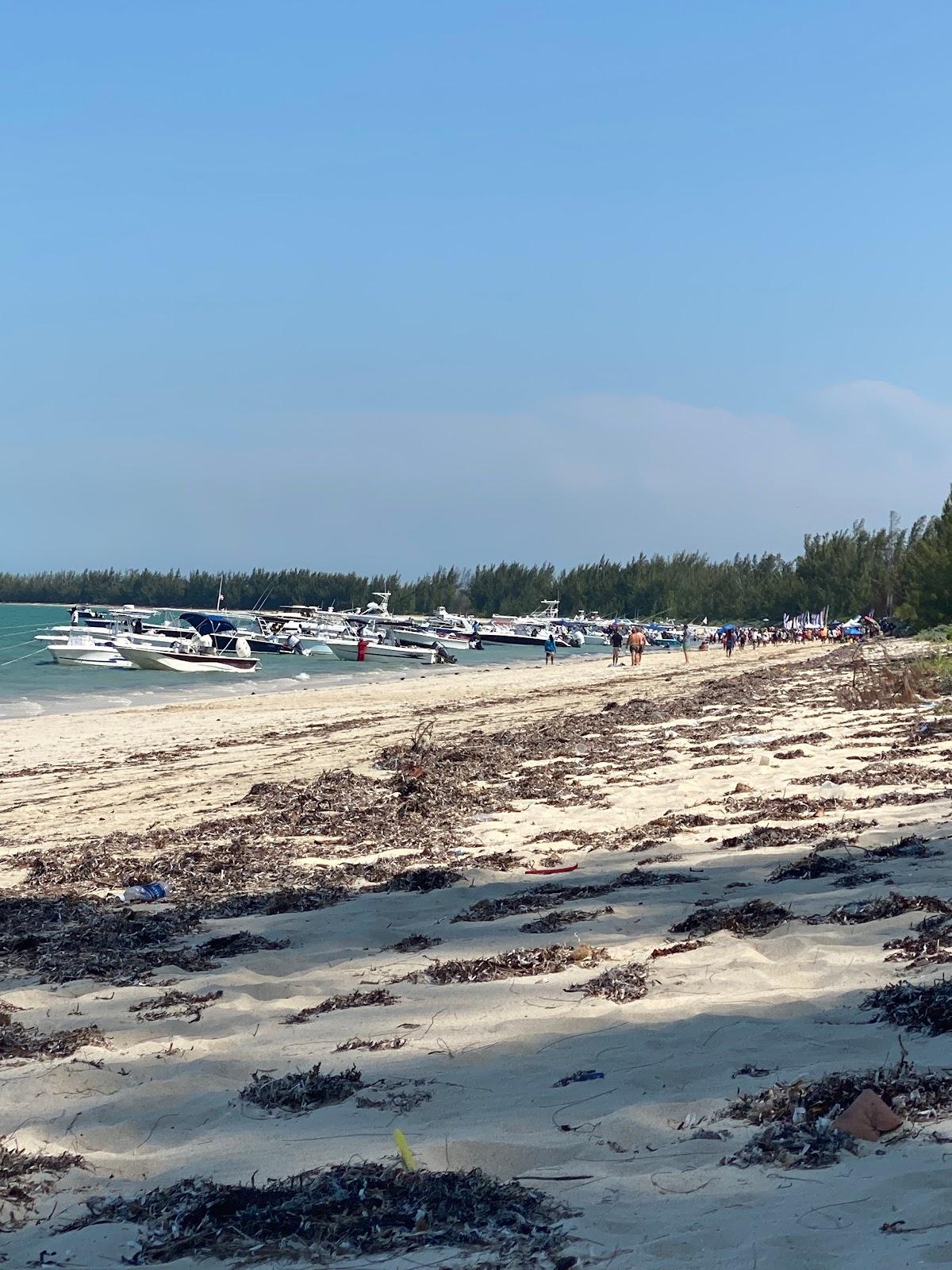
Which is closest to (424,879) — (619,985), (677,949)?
(677,949)

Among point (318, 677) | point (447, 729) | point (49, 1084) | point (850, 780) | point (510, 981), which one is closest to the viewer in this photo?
point (49, 1084)

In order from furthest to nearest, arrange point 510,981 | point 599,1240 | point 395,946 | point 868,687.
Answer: point 868,687 < point 395,946 < point 510,981 < point 599,1240

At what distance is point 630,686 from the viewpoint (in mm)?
33062

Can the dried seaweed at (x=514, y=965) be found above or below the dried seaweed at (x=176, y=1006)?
above

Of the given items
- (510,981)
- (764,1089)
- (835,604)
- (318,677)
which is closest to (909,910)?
(510,981)

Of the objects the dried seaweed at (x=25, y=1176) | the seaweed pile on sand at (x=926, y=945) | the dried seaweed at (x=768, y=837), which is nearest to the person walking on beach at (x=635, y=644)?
the dried seaweed at (x=768, y=837)

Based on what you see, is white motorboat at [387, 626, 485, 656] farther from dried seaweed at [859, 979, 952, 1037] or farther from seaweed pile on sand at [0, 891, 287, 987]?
dried seaweed at [859, 979, 952, 1037]

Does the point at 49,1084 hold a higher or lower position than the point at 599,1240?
lower

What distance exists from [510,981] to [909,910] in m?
1.99

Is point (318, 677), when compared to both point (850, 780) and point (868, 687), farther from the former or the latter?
point (850, 780)

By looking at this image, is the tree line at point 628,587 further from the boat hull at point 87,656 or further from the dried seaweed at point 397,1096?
the dried seaweed at point 397,1096

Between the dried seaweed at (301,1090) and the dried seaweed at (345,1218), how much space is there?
2.37 ft

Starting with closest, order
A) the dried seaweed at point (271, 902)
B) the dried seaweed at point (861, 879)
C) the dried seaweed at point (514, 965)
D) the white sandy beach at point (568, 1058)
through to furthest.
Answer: the white sandy beach at point (568, 1058) < the dried seaweed at point (514, 965) < the dried seaweed at point (861, 879) < the dried seaweed at point (271, 902)

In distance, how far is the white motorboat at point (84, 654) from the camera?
183 ft
